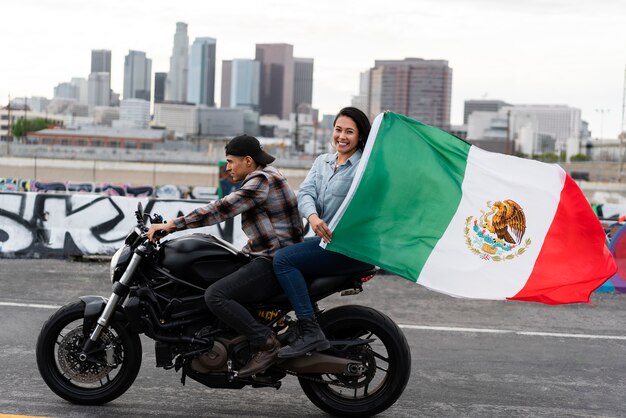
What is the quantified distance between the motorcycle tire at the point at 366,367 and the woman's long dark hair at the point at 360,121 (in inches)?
41.8

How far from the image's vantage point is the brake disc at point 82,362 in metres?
6.07

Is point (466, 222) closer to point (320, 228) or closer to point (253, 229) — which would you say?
point (320, 228)

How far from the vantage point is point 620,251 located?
12.5 metres

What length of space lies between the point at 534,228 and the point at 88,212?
926 cm

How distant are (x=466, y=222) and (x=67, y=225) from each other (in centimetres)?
914

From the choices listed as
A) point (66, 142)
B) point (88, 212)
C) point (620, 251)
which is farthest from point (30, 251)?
point (66, 142)

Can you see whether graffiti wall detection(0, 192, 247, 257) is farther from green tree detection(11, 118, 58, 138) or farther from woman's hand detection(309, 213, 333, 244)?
green tree detection(11, 118, 58, 138)

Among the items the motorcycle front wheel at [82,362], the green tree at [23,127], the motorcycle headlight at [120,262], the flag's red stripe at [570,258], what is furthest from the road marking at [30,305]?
the green tree at [23,127]

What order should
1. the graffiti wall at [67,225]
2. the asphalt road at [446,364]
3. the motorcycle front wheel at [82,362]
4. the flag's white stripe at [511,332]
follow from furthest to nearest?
the graffiti wall at [67,225] < the flag's white stripe at [511,332] < the asphalt road at [446,364] < the motorcycle front wheel at [82,362]

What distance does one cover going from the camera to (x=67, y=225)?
45.7 ft

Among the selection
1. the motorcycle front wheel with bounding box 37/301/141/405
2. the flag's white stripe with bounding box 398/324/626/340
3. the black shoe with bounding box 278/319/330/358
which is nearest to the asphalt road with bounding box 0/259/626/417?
the flag's white stripe with bounding box 398/324/626/340

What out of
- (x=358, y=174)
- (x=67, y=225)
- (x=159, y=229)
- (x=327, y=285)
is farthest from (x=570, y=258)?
(x=67, y=225)

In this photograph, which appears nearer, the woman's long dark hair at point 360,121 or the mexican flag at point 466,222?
the mexican flag at point 466,222

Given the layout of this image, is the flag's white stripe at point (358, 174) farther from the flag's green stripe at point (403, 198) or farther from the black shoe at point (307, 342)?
the black shoe at point (307, 342)
